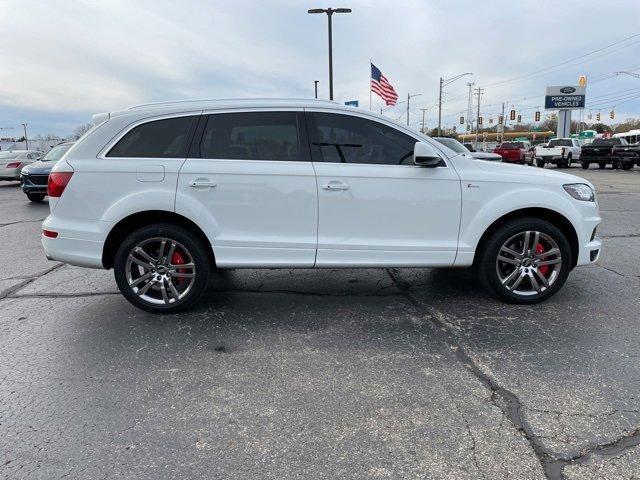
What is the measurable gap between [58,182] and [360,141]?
2702mm

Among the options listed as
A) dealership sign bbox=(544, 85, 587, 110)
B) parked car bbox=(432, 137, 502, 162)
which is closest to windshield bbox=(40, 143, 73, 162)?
parked car bbox=(432, 137, 502, 162)

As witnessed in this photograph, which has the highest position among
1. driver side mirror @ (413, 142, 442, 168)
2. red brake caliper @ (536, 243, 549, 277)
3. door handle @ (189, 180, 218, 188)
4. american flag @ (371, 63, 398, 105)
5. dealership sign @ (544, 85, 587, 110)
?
dealership sign @ (544, 85, 587, 110)

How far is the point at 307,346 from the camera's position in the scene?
12.5ft

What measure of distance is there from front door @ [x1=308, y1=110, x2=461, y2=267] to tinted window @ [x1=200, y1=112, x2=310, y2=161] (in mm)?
163

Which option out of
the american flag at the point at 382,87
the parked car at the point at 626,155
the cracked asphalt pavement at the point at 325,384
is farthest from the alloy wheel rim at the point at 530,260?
the parked car at the point at 626,155

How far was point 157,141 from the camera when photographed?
14.2 feet

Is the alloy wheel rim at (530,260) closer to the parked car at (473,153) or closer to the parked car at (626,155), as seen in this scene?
the parked car at (473,153)

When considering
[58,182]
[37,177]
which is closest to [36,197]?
[37,177]

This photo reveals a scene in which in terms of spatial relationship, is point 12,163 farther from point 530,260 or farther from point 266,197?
point 530,260

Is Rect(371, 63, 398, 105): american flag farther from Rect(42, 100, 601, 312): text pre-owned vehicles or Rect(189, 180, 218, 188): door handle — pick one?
Rect(189, 180, 218, 188): door handle

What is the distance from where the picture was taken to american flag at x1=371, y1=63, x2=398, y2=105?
23188 millimetres

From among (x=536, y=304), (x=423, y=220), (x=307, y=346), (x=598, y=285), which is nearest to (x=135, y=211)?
(x=307, y=346)

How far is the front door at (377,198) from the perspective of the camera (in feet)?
14.0

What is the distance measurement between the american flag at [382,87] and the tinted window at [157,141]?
2012cm
